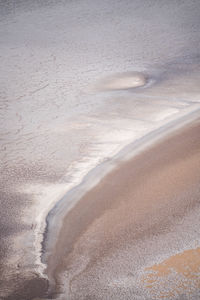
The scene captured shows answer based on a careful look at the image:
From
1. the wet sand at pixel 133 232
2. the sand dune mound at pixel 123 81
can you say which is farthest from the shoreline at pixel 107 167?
the sand dune mound at pixel 123 81

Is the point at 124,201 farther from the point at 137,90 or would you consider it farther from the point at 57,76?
the point at 57,76

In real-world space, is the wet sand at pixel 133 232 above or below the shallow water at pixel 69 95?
below

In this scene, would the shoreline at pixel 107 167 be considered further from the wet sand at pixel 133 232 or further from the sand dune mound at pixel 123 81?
the sand dune mound at pixel 123 81

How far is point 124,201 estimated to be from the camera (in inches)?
81.2

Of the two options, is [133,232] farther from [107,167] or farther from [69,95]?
[69,95]

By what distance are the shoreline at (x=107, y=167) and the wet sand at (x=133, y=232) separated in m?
0.03

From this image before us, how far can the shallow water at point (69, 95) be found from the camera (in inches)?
80.4

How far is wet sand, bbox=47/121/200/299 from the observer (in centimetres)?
149

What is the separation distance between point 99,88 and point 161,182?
1537 millimetres

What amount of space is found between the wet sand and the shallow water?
0.14 m

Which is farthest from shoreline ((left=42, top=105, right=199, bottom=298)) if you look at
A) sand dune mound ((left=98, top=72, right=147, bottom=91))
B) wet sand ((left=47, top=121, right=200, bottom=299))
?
sand dune mound ((left=98, top=72, right=147, bottom=91))

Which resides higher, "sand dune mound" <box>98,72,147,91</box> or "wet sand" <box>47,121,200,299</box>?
"sand dune mound" <box>98,72,147,91</box>

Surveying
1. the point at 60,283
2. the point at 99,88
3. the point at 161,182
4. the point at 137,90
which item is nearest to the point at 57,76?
the point at 99,88

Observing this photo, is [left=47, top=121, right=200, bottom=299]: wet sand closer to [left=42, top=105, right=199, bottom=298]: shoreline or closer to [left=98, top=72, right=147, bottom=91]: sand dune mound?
[left=42, top=105, right=199, bottom=298]: shoreline
